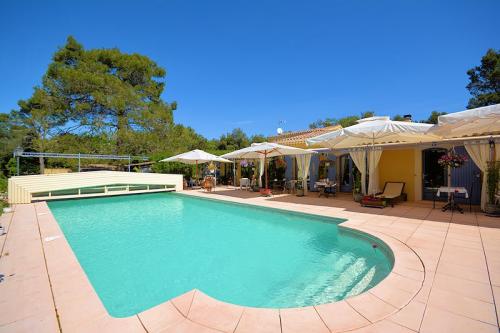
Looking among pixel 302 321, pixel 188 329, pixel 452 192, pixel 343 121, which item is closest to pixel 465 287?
pixel 302 321

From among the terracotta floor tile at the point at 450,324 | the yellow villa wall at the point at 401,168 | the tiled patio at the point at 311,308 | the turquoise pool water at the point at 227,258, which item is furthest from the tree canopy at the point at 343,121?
the terracotta floor tile at the point at 450,324

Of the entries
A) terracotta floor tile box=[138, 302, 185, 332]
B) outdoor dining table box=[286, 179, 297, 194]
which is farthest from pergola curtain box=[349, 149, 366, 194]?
terracotta floor tile box=[138, 302, 185, 332]

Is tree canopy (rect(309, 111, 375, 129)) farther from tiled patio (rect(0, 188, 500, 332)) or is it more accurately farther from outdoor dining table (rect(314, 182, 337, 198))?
tiled patio (rect(0, 188, 500, 332))

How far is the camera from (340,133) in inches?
346

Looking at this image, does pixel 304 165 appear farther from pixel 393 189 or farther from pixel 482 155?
pixel 482 155

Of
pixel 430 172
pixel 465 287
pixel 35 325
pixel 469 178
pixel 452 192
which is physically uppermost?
pixel 430 172

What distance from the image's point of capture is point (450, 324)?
2.23 m

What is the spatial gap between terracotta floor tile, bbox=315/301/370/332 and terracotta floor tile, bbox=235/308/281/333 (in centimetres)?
48

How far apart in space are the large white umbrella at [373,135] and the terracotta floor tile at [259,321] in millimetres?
7034

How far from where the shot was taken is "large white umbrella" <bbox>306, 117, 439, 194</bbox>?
746cm

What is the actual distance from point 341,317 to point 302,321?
1.33ft

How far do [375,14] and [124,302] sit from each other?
13852 millimetres

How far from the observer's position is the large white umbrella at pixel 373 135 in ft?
24.5

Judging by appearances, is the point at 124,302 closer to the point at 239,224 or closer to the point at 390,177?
the point at 239,224
